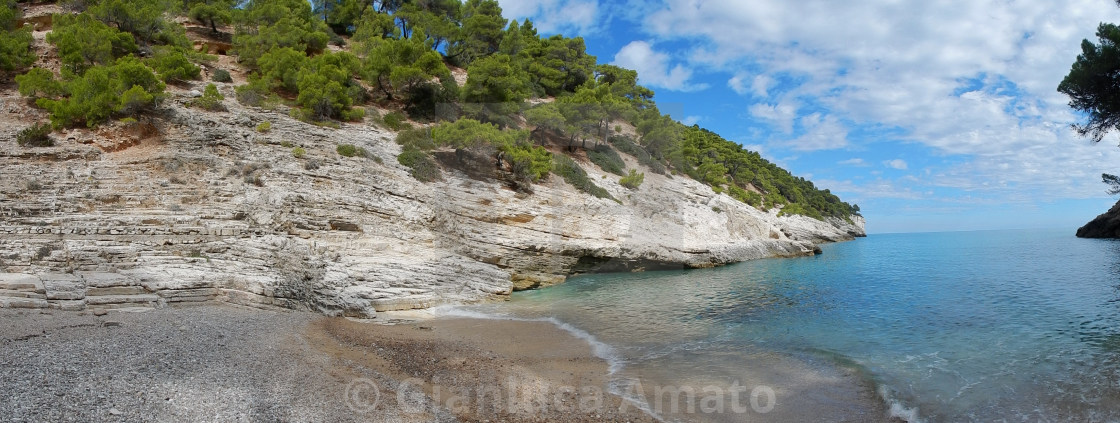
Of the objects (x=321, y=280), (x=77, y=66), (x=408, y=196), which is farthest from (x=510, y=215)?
(x=77, y=66)

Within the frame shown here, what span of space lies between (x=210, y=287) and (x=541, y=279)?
13342 millimetres

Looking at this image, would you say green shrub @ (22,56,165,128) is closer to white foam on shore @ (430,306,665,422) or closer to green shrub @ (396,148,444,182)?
green shrub @ (396,148,444,182)

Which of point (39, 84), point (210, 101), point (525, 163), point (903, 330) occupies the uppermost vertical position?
point (39, 84)

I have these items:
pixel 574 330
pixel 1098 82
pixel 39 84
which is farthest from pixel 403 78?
pixel 1098 82

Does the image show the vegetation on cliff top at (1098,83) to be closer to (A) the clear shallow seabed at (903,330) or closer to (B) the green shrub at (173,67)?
(A) the clear shallow seabed at (903,330)

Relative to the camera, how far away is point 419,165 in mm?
23953

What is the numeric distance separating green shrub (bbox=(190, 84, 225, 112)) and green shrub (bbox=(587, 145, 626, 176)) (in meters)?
23.1

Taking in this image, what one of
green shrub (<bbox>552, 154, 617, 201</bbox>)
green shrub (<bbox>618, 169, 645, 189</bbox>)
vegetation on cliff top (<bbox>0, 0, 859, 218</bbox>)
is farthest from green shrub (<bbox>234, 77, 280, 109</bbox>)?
green shrub (<bbox>618, 169, 645, 189</bbox>)

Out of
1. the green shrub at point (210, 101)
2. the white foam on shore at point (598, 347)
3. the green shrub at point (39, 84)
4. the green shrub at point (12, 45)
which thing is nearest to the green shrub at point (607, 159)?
the white foam on shore at point (598, 347)

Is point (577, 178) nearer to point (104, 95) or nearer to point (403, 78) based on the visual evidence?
point (403, 78)

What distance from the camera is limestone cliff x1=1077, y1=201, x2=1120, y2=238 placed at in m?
41.5

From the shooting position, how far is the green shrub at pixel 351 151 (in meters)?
22.1

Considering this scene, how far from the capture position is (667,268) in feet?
95.7

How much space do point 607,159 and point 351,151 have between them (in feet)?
66.6
